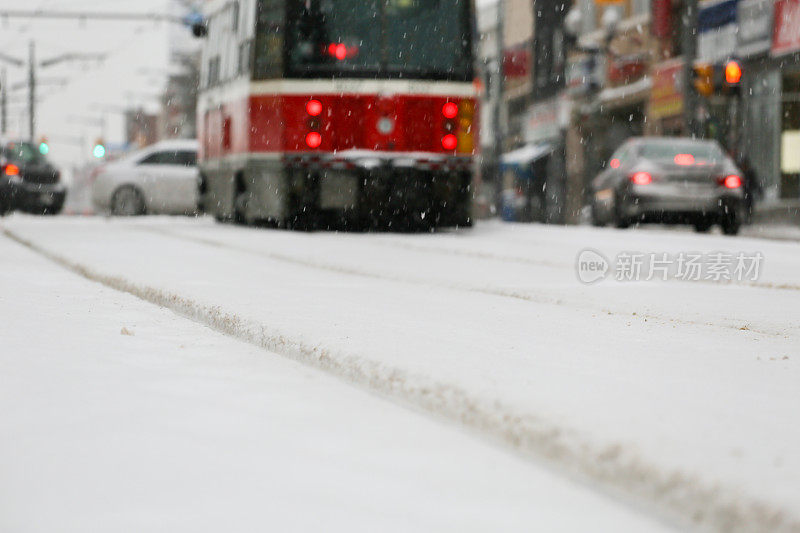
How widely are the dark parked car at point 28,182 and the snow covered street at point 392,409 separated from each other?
19575 mm

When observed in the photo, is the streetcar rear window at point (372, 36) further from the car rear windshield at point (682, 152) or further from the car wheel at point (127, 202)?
the car wheel at point (127, 202)

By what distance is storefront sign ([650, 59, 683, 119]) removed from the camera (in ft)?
108

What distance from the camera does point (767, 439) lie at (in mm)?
3389

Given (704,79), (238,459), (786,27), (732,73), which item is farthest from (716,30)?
(238,459)

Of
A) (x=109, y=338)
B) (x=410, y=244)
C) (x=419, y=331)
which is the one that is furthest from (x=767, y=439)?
(x=410, y=244)

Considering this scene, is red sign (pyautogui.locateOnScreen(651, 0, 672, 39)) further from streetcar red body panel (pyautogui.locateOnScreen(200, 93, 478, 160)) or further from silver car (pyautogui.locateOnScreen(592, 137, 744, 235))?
streetcar red body panel (pyautogui.locateOnScreen(200, 93, 478, 160))

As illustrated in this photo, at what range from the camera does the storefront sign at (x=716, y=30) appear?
29.2 meters

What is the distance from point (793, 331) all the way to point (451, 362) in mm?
2102

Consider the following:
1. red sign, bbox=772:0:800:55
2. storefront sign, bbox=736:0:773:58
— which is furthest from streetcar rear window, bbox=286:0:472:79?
storefront sign, bbox=736:0:773:58

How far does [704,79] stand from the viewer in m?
23.3

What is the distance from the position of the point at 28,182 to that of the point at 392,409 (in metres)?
24.6

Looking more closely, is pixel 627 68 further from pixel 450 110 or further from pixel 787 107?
pixel 450 110

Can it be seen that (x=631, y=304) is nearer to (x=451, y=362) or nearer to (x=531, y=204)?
(x=451, y=362)

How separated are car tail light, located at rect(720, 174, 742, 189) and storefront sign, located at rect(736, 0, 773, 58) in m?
8.61
